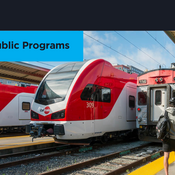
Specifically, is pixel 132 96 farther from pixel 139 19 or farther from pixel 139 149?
pixel 139 19

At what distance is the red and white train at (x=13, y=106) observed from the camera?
563 inches

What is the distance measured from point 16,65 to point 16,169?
8.90 m

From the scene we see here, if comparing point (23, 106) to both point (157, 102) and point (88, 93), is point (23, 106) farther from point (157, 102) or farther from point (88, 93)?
point (157, 102)

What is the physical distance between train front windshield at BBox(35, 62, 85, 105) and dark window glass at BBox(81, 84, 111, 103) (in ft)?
2.23

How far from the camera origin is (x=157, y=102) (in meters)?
9.95

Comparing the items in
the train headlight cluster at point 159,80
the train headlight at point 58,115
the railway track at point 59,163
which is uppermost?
the train headlight cluster at point 159,80

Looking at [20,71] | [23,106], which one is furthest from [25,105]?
[20,71]

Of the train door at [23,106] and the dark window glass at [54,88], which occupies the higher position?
the dark window glass at [54,88]

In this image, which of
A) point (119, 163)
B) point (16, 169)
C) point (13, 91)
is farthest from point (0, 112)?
point (119, 163)

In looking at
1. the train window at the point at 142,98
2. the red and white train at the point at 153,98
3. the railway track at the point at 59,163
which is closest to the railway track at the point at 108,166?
the railway track at the point at 59,163

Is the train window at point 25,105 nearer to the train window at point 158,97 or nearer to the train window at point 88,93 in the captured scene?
the train window at point 88,93

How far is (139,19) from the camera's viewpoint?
5.21 metres

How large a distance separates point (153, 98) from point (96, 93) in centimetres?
316

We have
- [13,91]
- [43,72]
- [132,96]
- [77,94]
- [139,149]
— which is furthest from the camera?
[43,72]
